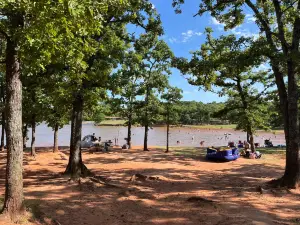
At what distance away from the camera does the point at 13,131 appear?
6.64m

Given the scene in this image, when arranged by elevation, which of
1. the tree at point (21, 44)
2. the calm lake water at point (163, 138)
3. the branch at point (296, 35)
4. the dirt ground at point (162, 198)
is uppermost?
the branch at point (296, 35)

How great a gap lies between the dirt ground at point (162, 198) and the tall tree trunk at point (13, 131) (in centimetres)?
68

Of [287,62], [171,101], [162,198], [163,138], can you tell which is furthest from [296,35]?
[163,138]

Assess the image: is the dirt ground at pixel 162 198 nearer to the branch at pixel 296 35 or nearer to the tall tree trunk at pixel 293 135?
the tall tree trunk at pixel 293 135

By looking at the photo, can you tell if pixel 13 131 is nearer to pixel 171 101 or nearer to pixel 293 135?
pixel 293 135

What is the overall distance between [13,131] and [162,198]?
5.83 meters

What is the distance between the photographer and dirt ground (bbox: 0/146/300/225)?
7.96 meters

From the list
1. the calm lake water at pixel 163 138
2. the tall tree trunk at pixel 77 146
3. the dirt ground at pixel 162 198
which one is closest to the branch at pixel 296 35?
the dirt ground at pixel 162 198

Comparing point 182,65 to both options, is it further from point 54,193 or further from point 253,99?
point 253,99

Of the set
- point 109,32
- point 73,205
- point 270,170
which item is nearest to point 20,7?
point 73,205

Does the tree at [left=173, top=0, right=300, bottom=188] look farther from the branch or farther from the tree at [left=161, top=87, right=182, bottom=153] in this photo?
the tree at [left=161, top=87, right=182, bottom=153]

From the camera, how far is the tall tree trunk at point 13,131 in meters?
6.64

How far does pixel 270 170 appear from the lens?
1655cm

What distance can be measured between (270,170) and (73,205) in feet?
39.2
